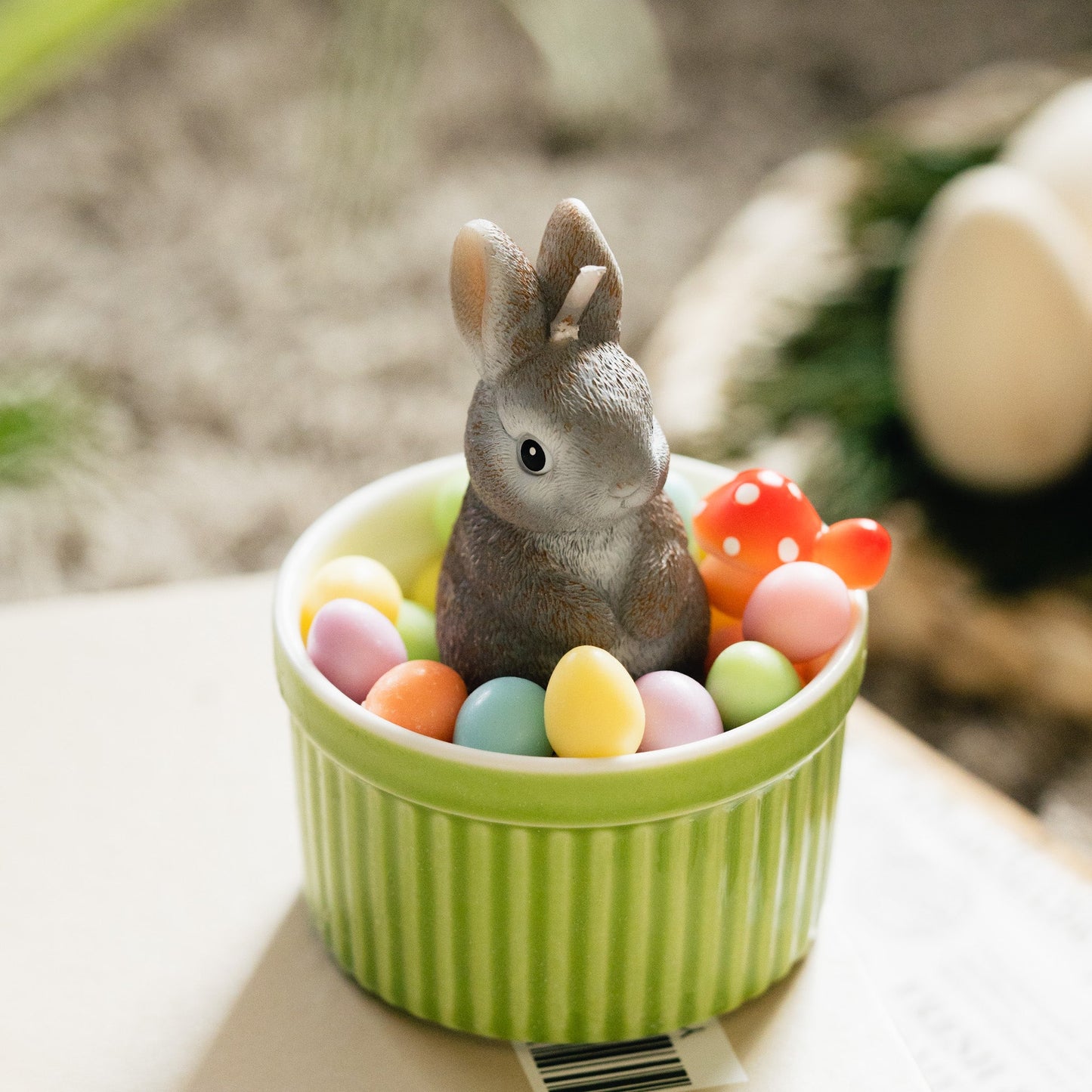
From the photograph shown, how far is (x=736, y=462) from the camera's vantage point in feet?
3.14

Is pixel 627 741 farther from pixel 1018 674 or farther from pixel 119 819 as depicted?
pixel 1018 674

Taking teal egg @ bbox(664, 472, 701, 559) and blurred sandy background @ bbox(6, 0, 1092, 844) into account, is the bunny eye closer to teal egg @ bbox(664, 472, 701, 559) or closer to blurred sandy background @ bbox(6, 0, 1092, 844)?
teal egg @ bbox(664, 472, 701, 559)

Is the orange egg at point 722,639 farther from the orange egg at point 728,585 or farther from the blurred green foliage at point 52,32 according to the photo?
the blurred green foliage at point 52,32

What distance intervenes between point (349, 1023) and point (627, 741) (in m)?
0.17

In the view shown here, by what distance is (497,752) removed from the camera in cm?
43

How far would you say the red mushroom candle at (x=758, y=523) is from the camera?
1.64ft

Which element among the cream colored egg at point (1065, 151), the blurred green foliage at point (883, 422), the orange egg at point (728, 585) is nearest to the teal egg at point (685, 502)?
the orange egg at point (728, 585)

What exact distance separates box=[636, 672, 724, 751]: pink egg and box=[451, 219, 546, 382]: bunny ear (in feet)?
0.39

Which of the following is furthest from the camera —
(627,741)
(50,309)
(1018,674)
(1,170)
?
(1,170)

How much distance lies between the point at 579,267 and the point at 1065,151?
0.62 m

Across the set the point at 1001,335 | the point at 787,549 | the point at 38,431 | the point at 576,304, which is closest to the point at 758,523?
the point at 787,549

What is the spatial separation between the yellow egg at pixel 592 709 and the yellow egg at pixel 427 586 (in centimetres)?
14

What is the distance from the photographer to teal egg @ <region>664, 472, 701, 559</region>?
54 centimetres

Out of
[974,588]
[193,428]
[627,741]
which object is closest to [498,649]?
[627,741]
